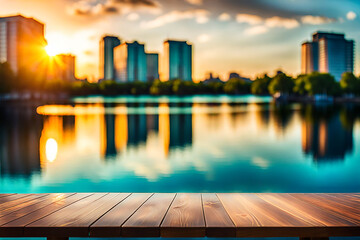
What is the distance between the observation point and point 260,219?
4.36m

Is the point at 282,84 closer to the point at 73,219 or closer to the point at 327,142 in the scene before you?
the point at 327,142

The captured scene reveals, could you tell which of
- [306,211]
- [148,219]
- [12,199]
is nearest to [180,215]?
[148,219]

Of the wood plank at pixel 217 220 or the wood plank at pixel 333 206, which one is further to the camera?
the wood plank at pixel 333 206

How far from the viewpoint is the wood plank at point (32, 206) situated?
14.6 feet

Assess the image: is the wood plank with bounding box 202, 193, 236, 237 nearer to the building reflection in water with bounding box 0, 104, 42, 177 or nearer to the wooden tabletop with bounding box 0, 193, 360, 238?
the wooden tabletop with bounding box 0, 193, 360, 238

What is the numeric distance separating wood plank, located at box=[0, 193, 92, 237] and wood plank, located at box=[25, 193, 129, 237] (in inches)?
3.3

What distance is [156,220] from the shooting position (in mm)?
4344

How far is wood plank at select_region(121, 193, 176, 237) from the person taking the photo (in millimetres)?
4121

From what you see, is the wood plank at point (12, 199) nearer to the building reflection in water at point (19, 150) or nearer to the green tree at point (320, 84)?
the building reflection in water at point (19, 150)

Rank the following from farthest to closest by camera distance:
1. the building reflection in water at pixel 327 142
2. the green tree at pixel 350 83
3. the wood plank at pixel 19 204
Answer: the green tree at pixel 350 83
the building reflection in water at pixel 327 142
the wood plank at pixel 19 204

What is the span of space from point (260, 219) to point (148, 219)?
1.34 m

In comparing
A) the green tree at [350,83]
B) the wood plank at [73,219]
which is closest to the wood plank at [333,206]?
the wood plank at [73,219]

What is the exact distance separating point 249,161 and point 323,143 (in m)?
9.47

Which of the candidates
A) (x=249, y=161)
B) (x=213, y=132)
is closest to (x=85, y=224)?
(x=249, y=161)
